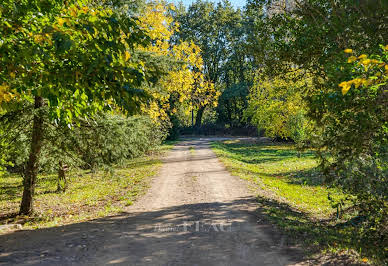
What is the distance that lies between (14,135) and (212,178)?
7.69 m

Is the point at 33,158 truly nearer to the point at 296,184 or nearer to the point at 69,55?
the point at 69,55

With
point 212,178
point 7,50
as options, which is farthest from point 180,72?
point 7,50

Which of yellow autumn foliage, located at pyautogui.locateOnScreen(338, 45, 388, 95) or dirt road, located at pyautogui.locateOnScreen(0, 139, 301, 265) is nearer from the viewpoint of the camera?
yellow autumn foliage, located at pyautogui.locateOnScreen(338, 45, 388, 95)

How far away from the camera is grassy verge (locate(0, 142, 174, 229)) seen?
9.86 m

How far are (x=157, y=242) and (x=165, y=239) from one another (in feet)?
0.70

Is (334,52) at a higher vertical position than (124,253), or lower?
higher

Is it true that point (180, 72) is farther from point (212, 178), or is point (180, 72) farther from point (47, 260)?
point (47, 260)

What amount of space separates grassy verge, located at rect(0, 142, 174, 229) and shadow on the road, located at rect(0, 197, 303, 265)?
1698 mm

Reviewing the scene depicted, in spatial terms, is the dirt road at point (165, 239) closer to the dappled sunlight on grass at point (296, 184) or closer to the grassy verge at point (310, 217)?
the grassy verge at point (310, 217)

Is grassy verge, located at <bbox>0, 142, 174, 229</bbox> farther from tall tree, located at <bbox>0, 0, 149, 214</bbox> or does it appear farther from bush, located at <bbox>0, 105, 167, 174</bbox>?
tall tree, located at <bbox>0, 0, 149, 214</bbox>

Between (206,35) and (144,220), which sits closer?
(144,220)

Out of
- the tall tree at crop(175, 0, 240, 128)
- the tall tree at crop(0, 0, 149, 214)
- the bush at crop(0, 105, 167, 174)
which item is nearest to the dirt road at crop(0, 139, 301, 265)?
the bush at crop(0, 105, 167, 174)

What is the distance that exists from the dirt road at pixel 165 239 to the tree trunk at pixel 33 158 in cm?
285

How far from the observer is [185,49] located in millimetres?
18766
